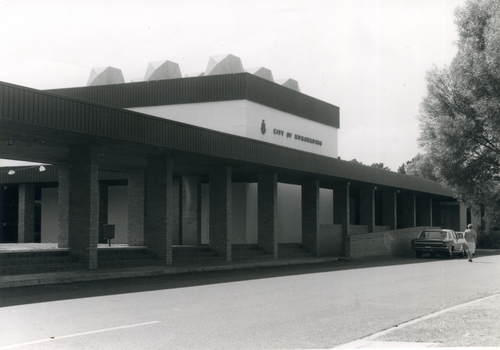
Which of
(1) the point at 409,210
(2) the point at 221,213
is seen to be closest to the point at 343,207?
(2) the point at 221,213

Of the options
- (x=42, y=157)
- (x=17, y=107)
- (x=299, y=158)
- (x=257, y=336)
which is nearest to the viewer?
(x=257, y=336)

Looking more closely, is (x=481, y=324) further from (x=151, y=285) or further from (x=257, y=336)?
(x=151, y=285)

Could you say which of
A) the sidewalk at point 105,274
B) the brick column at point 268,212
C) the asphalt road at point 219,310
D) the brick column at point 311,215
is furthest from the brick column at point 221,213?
the brick column at point 311,215

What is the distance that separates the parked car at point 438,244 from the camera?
32.8 meters

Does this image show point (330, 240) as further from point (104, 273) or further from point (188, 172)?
point (104, 273)

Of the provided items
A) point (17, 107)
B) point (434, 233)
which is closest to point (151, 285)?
point (17, 107)

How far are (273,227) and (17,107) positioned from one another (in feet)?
55.5

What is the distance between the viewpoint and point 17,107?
1523 centimetres

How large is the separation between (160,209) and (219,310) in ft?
40.2

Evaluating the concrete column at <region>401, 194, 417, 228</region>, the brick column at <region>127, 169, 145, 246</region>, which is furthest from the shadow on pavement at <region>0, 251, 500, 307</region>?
the concrete column at <region>401, 194, 417, 228</region>

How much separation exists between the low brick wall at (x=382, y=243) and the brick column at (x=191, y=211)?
8813mm

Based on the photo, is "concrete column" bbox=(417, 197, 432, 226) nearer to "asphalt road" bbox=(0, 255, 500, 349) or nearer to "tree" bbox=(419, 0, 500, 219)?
"tree" bbox=(419, 0, 500, 219)

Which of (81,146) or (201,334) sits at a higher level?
(81,146)

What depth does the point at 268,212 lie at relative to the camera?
3005 centimetres
